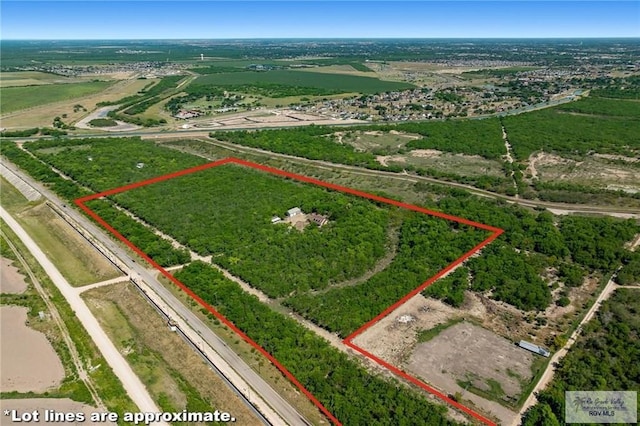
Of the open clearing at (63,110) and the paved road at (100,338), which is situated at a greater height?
the open clearing at (63,110)

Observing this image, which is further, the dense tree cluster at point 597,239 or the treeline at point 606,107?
the treeline at point 606,107

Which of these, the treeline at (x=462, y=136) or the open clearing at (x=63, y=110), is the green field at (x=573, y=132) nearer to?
the treeline at (x=462, y=136)

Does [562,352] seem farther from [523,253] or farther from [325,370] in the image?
[325,370]

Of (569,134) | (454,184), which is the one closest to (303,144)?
(454,184)

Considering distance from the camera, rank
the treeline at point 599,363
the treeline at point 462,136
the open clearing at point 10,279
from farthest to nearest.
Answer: the treeline at point 462,136 < the open clearing at point 10,279 < the treeline at point 599,363

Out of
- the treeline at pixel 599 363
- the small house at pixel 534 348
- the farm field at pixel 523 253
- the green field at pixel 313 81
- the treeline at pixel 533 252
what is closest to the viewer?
the treeline at pixel 599 363

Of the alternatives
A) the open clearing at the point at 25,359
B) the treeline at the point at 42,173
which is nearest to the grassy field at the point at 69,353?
the open clearing at the point at 25,359

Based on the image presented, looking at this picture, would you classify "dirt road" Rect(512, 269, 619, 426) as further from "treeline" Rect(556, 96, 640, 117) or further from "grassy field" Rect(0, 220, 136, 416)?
"treeline" Rect(556, 96, 640, 117)

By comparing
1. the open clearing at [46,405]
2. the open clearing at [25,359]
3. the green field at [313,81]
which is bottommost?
the open clearing at [46,405]

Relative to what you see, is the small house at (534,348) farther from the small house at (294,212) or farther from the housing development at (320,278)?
the small house at (294,212)
